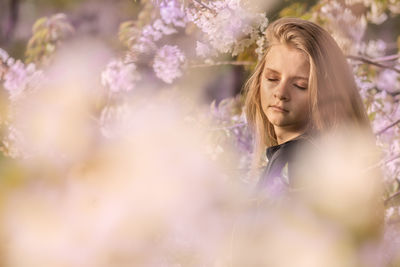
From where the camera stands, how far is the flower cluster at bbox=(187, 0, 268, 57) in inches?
49.1

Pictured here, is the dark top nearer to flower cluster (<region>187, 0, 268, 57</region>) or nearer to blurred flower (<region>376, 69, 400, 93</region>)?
flower cluster (<region>187, 0, 268, 57</region>)

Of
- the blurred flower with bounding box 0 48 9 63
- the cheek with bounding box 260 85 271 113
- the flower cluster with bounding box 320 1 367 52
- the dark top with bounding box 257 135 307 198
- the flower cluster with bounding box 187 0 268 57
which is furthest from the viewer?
the flower cluster with bounding box 320 1 367 52

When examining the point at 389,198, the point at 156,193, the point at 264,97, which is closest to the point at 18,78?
the point at 156,193

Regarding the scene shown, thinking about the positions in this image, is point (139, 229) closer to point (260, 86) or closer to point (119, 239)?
point (119, 239)

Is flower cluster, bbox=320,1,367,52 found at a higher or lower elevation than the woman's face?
higher

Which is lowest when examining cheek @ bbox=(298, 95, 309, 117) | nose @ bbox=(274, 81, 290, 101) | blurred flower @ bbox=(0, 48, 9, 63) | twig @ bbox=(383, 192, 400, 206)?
twig @ bbox=(383, 192, 400, 206)

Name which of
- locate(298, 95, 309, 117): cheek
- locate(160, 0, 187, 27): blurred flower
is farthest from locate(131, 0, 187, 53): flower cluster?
locate(298, 95, 309, 117): cheek

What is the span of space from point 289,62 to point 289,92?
0.07 m

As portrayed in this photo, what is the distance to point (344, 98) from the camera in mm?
1157

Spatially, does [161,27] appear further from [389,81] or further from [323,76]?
[389,81]

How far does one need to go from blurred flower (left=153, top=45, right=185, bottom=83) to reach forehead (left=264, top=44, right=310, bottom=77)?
0.41 meters

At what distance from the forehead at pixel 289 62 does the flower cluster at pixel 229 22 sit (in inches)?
5.6

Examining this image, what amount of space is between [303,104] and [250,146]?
0.50 m

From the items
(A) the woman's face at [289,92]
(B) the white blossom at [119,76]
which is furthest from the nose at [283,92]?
(B) the white blossom at [119,76]
